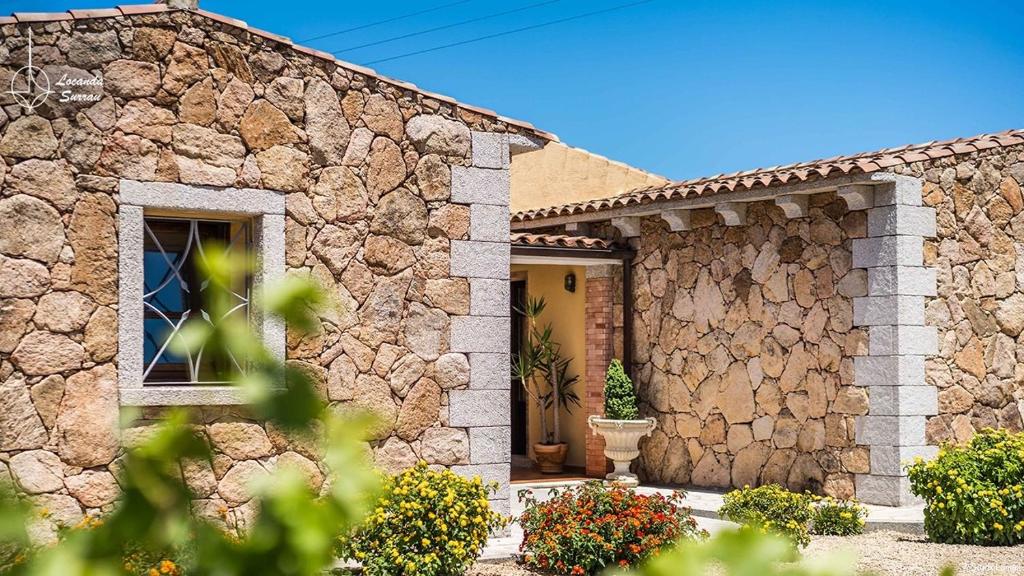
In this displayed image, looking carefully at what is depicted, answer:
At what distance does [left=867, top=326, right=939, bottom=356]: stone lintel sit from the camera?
35.2 ft

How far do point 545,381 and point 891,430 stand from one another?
196 inches

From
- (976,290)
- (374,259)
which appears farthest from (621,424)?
(374,259)

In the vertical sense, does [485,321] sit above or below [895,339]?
above

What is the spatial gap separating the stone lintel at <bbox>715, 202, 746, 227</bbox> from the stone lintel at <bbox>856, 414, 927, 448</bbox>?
7.93 ft

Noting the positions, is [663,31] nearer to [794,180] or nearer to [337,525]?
[794,180]

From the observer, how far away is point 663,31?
22125 millimetres

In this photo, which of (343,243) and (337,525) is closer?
(337,525)

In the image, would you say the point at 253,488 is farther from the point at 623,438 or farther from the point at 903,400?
the point at 623,438

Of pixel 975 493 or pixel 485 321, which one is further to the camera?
pixel 975 493

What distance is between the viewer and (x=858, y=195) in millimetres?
10727

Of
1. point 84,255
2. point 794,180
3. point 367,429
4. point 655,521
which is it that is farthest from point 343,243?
point 367,429

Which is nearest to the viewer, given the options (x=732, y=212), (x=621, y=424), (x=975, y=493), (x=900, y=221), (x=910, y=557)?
(x=910, y=557)

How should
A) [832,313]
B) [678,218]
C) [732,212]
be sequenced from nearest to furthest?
1. [832,313]
2. [732,212]
3. [678,218]

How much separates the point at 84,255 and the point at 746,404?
7.27 metres
